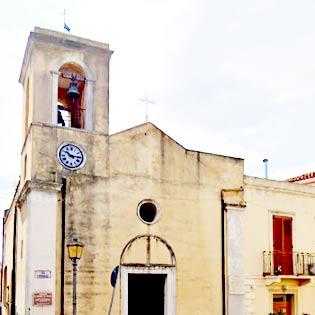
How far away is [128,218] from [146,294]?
3007mm

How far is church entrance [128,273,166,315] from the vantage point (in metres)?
18.9

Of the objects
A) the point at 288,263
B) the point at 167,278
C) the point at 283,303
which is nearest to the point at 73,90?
the point at 167,278

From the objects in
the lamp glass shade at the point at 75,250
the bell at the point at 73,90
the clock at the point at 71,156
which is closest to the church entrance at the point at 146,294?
the clock at the point at 71,156

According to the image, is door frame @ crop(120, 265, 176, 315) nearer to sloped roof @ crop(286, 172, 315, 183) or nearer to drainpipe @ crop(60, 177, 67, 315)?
drainpipe @ crop(60, 177, 67, 315)

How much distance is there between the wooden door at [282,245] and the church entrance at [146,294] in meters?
4.24

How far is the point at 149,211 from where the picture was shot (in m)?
19.1

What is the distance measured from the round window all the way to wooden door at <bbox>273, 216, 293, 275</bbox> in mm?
4663

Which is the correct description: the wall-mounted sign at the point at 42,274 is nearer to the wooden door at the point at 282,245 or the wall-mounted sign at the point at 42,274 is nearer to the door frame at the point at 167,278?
the door frame at the point at 167,278

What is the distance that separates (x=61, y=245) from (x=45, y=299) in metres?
1.52

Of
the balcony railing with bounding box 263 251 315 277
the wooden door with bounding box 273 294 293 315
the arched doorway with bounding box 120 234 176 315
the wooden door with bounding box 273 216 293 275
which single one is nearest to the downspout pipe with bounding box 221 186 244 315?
the balcony railing with bounding box 263 251 315 277

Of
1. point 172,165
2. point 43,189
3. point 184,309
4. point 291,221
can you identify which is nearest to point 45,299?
point 43,189

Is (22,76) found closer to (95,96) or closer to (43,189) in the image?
(95,96)

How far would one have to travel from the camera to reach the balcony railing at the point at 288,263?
20.7 metres

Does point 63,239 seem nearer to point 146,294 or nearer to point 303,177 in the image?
point 146,294
